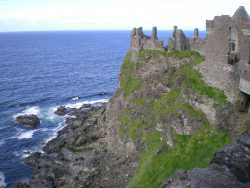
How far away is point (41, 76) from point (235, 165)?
129621 mm

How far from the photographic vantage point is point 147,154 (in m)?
47.7

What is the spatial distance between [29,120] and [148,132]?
3799 centimetres

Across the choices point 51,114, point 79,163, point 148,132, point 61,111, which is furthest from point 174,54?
point 51,114

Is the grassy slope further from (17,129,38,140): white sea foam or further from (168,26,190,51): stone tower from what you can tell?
(17,129,38,140): white sea foam

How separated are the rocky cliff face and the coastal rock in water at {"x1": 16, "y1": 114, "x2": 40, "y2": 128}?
14.2 meters

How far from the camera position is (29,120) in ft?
259

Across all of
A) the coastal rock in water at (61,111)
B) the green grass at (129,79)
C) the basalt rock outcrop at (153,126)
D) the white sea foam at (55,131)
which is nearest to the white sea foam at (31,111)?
the coastal rock in water at (61,111)

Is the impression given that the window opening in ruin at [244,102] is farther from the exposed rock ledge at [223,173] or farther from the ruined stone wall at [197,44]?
the exposed rock ledge at [223,173]

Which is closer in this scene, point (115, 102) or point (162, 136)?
point (162, 136)

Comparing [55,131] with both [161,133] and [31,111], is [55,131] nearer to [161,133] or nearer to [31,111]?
[31,111]

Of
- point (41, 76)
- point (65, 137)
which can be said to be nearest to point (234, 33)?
point (65, 137)

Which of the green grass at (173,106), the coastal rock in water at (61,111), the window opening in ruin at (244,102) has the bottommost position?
the coastal rock in water at (61,111)

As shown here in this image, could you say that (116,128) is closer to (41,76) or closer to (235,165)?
(235,165)

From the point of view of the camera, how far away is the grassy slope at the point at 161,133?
38.9 metres
